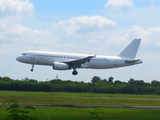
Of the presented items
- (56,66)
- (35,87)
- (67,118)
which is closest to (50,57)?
(56,66)

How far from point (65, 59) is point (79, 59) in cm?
313

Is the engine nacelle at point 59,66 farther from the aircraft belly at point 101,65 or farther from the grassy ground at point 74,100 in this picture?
the aircraft belly at point 101,65

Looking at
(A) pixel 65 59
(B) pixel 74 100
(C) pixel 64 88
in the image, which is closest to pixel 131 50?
(A) pixel 65 59

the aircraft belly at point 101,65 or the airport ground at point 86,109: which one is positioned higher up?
the aircraft belly at point 101,65

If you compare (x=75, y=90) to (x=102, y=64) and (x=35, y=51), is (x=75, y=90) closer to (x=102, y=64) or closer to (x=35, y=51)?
(x=102, y=64)

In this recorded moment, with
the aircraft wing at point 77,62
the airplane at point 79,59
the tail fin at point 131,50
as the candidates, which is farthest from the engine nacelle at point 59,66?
the tail fin at point 131,50

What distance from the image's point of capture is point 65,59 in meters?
50.8

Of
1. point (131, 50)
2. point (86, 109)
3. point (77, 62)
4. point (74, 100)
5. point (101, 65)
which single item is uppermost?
point (131, 50)

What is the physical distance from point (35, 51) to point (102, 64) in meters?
14.1

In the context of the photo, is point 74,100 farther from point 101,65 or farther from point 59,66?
point 101,65

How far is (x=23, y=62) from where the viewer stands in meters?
49.8

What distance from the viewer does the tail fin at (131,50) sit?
56062 mm

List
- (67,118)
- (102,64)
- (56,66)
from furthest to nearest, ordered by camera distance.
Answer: (102,64)
(56,66)
(67,118)

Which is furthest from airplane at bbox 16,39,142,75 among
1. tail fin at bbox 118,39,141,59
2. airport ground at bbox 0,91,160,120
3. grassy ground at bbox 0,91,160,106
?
airport ground at bbox 0,91,160,120
